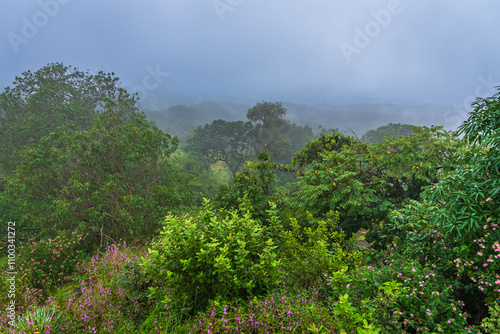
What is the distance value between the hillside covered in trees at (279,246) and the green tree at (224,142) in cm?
2283

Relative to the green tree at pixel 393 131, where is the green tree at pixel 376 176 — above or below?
below

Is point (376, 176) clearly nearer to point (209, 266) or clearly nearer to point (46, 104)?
point (209, 266)

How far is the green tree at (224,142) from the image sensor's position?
34656 mm

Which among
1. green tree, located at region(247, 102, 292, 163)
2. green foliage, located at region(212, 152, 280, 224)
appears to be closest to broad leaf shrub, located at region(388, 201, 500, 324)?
green foliage, located at region(212, 152, 280, 224)

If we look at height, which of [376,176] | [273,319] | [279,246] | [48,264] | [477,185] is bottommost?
[48,264]

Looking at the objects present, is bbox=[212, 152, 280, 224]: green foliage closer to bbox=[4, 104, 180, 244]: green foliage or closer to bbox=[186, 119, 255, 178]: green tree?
bbox=[4, 104, 180, 244]: green foliage

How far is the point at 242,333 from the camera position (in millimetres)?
2457

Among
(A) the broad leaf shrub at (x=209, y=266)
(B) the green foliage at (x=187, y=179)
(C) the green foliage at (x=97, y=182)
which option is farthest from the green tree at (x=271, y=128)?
(A) the broad leaf shrub at (x=209, y=266)

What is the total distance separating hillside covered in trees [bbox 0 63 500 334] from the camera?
263cm

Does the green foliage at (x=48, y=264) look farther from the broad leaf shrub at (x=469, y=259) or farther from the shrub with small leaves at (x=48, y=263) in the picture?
the broad leaf shrub at (x=469, y=259)

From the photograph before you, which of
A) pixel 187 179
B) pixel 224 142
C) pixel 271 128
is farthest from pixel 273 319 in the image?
pixel 224 142

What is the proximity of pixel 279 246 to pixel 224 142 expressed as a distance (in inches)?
1270

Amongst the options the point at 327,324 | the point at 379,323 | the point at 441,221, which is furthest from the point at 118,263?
the point at 441,221

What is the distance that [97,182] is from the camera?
9.44m
